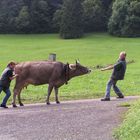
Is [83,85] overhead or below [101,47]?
overhead

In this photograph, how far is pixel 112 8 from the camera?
10981 centimetres

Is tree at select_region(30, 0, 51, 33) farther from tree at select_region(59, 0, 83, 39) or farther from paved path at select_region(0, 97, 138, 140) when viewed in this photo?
paved path at select_region(0, 97, 138, 140)

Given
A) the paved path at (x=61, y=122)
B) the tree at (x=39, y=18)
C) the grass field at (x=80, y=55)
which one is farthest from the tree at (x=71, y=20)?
the paved path at (x=61, y=122)

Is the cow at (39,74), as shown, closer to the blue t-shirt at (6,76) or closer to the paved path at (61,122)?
the blue t-shirt at (6,76)

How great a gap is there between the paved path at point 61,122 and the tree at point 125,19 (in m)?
86.9

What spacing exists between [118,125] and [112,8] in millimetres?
96992

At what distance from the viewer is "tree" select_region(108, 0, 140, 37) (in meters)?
105

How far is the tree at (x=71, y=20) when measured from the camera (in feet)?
343

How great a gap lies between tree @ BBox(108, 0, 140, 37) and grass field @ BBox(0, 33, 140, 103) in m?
2.52

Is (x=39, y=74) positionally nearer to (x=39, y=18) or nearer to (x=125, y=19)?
(x=125, y=19)

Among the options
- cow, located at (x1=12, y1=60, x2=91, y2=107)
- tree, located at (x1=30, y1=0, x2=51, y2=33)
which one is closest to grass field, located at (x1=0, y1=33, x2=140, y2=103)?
cow, located at (x1=12, y1=60, x2=91, y2=107)

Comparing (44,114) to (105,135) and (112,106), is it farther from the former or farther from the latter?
(105,135)

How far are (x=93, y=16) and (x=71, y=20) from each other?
24.3ft

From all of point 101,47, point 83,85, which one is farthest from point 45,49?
point 83,85
